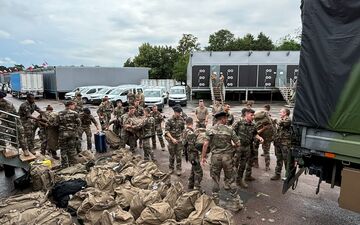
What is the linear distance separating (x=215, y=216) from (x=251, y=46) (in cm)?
5515

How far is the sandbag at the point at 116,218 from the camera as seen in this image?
3946mm

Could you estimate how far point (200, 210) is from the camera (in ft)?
13.7

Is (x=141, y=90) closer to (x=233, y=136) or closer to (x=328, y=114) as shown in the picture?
(x=233, y=136)

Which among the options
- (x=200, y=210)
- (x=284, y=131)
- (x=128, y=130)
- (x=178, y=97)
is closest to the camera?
(x=200, y=210)

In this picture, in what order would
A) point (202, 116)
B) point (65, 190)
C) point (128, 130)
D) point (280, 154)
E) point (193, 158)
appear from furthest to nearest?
point (202, 116) < point (128, 130) < point (280, 154) < point (193, 158) < point (65, 190)

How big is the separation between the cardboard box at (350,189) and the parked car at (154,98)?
16869mm

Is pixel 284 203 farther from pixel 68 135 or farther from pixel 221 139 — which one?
pixel 68 135

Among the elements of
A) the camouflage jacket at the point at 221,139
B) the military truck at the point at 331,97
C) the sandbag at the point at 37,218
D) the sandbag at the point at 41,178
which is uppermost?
the military truck at the point at 331,97

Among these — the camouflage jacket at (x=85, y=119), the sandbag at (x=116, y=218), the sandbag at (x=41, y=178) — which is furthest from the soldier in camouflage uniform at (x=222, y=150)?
the camouflage jacket at (x=85, y=119)

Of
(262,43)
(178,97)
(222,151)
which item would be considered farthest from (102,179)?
(262,43)

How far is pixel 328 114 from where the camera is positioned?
154 inches

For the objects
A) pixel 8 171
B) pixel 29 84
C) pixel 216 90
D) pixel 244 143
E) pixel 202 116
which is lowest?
pixel 8 171

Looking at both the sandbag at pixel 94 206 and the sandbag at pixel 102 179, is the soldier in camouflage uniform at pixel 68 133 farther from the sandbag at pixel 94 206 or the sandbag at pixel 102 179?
the sandbag at pixel 94 206

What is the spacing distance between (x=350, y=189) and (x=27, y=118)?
8021 mm
